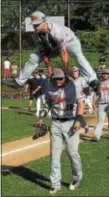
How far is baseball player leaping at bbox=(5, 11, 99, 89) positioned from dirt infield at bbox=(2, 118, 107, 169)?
3.14m

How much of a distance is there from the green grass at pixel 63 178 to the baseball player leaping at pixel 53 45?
5.63ft

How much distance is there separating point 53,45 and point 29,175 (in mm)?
2884

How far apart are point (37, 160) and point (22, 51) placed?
18.3 meters

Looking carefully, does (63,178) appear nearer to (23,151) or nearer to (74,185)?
(74,185)

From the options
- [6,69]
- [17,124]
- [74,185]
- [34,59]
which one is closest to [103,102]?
[17,124]

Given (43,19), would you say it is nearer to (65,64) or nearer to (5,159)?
(65,64)

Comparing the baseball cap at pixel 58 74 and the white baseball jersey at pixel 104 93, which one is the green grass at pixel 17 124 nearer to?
the white baseball jersey at pixel 104 93

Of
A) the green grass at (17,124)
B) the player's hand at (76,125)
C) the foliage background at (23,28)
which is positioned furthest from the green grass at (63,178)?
the foliage background at (23,28)

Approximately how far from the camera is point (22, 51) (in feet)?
102

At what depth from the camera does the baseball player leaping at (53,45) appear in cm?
955

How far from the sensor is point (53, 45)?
9.92m

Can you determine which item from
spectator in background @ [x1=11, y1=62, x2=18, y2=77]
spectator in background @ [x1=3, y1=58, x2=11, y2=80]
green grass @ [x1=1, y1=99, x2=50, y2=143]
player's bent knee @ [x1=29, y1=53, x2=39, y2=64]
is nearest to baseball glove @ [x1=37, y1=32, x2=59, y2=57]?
player's bent knee @ [x1=29, y1=53, x2=39, y2=64]

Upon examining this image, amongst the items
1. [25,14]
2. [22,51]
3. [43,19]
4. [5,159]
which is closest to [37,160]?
[5,159]

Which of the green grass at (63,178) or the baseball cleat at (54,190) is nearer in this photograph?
the baseball cleat at (54,190)
